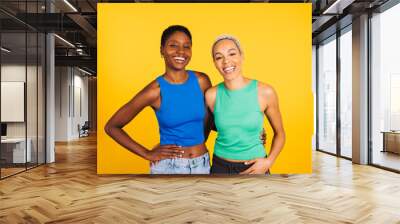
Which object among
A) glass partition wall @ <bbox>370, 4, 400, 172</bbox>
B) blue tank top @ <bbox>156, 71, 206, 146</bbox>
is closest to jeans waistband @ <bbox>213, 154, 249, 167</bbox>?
blue tank top @ <bbox>156, 71, 206, 146</bbox>

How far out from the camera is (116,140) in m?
7.29

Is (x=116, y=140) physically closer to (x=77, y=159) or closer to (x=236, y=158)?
(x=236, y=158)

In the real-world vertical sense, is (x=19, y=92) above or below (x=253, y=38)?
below

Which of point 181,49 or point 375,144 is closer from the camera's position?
point 181,49

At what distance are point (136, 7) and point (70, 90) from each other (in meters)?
11.7

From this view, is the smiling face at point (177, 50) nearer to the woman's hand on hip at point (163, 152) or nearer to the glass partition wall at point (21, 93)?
the woman's hand on hip at point (163, 152)

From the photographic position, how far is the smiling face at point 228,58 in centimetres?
723

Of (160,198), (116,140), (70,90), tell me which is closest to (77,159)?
(116,140)

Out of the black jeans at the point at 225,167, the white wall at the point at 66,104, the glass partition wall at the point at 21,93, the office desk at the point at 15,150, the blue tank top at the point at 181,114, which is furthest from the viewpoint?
the white wall at the point at 66,104

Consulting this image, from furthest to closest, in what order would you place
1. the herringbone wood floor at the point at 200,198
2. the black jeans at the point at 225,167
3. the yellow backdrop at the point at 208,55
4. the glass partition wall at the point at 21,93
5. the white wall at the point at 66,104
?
the white wall at the point at 66,104, the glass partition wall at the point at 21,93, the yellow backdrop at the point at 208,55, the black jeans at the point at 225,167, the herringbone wood floor at the point at 200,198

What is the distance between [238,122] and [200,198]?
1956 mm

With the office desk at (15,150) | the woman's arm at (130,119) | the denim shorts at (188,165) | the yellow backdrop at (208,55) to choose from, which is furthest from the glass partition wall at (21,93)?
the denim shorts at (188,165)

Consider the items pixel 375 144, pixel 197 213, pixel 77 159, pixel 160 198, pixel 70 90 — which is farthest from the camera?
pixel 70 90

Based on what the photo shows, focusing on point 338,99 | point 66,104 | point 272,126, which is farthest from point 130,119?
point 66,104
